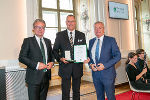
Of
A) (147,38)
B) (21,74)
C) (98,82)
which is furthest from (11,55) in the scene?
(147,38)

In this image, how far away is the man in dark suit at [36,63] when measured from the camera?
1837mm

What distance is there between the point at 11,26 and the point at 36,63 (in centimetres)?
259

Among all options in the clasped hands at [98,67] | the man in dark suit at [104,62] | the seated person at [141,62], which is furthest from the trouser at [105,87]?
the seated person at [141,62]

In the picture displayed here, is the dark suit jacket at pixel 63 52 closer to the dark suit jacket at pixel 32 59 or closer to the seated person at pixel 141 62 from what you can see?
the dark suit jacket at pixel 32 59

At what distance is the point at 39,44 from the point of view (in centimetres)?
195

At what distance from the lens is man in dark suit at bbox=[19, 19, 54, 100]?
184 centimetres

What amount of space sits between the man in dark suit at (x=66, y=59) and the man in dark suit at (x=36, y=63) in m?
0.31

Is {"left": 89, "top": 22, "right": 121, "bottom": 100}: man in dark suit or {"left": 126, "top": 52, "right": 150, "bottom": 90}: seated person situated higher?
{"left": 89, "top": 22, "right": 121, "bottom": 100}: man in dark suit

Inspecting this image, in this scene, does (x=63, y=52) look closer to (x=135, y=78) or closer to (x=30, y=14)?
(x=135, y=78)

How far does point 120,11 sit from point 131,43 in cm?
135

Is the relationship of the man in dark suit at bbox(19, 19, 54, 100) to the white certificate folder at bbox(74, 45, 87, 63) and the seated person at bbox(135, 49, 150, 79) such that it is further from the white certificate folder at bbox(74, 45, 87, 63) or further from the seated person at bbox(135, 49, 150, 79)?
the seated person at bbox(135, 49, 150, 79)

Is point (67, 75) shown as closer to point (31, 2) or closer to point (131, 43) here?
point (31, 2)

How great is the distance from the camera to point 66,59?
85.8 inches

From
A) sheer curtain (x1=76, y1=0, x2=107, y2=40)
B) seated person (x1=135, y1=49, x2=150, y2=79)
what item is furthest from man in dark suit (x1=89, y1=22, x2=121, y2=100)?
sheer curtain (x1=76, y1=0, x2=107, y2=40)
